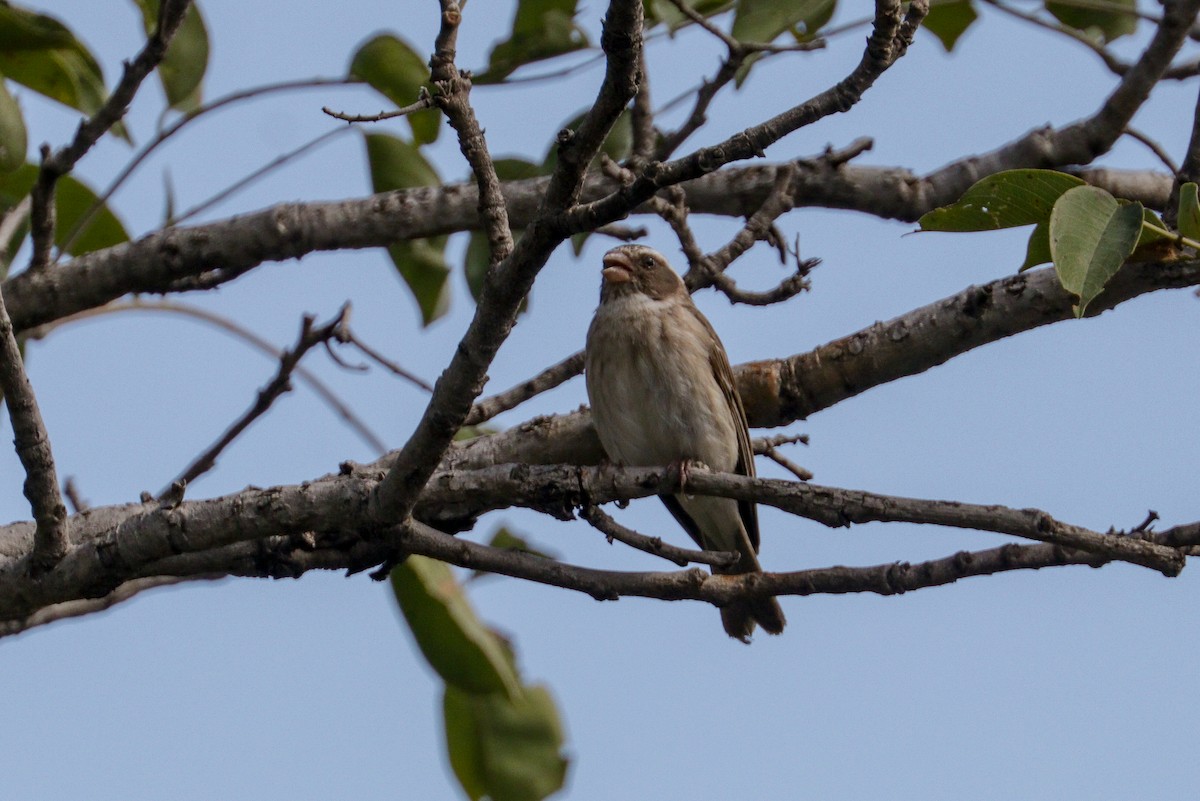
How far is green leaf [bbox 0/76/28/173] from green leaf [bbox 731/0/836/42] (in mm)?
2302

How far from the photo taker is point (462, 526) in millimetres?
4250

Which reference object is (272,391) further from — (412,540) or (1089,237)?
(1089,237)

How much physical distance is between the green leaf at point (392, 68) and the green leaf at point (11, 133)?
1163mm

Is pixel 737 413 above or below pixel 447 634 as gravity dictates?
above

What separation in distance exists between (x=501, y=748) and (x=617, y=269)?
86.3 inches

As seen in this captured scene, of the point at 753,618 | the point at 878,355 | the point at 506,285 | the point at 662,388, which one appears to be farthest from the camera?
the point at 753,618

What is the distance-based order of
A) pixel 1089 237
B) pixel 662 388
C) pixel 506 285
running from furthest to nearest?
pixel 662 388, pixel 506 285, pixel 1089 237

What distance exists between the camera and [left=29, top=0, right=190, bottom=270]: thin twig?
14.3 feet

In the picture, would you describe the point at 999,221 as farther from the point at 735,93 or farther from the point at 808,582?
the point at 735,93

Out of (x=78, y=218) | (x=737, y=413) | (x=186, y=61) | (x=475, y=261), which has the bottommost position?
(x=737, y=413)

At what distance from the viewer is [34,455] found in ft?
11.3

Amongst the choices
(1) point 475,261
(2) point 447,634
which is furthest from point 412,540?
(1) point 475,261

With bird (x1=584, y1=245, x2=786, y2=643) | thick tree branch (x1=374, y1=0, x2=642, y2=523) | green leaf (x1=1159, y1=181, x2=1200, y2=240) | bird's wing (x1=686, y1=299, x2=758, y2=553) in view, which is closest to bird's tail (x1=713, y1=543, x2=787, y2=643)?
bird (x1=584, y1=245, x2=786, y2=643)

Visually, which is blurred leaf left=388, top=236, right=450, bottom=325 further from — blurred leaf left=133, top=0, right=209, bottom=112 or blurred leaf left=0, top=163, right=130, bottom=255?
blurred leaf left=0, top=163, right=130, bottom=255
